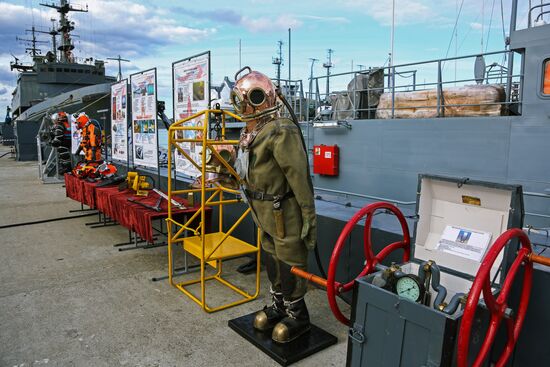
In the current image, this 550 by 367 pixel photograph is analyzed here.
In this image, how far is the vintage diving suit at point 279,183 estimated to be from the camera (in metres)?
2.85

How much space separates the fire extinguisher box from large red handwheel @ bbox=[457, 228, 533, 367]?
7 cm

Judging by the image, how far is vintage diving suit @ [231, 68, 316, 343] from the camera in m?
2.85

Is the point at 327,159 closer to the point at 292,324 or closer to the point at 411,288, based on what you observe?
the point at 292,324

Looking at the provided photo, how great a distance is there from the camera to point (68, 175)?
26.3ft

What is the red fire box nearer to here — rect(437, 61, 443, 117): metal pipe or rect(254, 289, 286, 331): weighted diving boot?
rect(437, 61, 443, 117): metal pipe

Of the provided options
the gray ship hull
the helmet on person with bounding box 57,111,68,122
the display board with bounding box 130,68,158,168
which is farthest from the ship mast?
the display board with bounding box 130,68,158,168

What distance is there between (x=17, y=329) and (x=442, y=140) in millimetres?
A: 6047

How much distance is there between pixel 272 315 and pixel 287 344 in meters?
0.32

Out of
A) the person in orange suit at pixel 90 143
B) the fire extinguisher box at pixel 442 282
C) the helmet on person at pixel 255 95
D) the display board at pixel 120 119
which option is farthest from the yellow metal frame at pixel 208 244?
the person in orange suit at pixel 90 143

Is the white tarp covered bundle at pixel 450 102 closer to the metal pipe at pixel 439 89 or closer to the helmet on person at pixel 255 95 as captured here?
the metal pipe at pixel 439 89

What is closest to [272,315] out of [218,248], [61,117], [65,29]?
[218,248]

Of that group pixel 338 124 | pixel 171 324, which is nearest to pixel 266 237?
pixel 171 324

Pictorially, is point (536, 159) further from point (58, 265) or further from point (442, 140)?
point (58, 265)

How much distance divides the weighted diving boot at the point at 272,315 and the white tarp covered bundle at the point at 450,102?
13.4 ft
